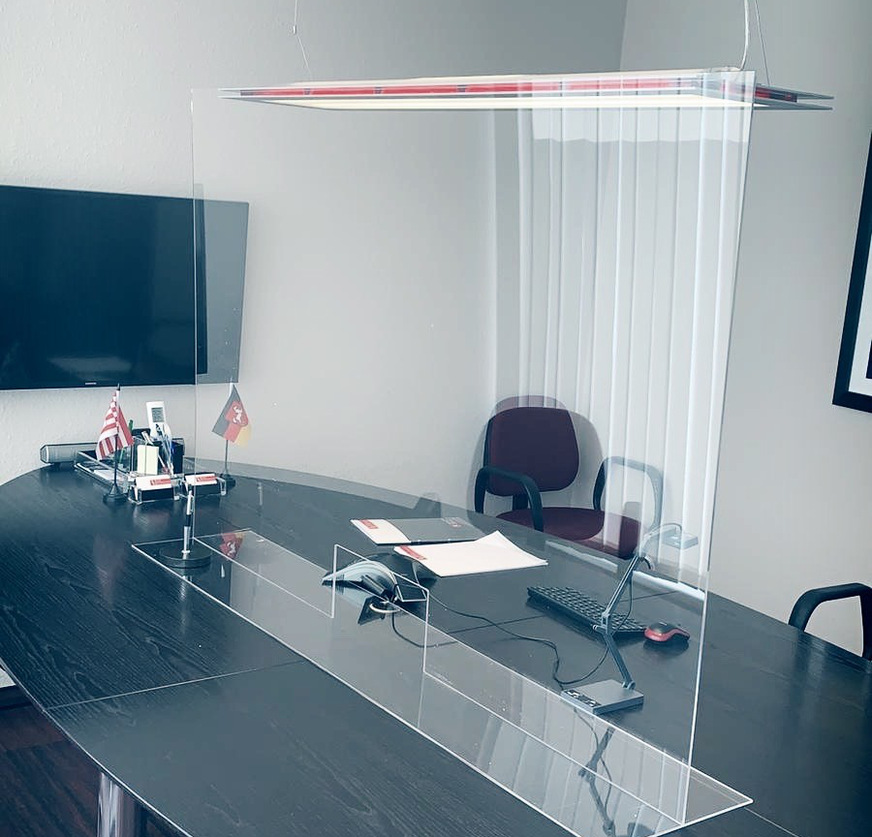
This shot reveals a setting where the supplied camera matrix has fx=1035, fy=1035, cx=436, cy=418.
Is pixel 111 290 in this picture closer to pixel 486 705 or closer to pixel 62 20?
pixel 62 20

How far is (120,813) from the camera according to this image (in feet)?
5.69

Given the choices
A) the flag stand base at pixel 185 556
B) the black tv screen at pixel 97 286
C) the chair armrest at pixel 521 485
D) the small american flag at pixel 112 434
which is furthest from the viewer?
the black tv screen at pixel 97 286

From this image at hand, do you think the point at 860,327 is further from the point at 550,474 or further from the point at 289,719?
the point at 289,719

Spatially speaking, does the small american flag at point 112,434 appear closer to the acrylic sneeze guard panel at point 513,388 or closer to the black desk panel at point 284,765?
the acrylic sneeze guard panel at point 513,388

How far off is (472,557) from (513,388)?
47cm

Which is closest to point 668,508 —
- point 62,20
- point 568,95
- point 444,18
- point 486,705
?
point 486,705

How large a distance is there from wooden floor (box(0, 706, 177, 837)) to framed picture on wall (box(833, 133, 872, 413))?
8.47 feet

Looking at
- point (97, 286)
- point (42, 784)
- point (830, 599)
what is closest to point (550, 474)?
point (830, 599)

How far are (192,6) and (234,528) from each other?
1853 mm

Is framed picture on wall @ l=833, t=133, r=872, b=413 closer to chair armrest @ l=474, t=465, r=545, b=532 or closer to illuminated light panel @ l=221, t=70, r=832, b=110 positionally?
chair armrest @ l=474, t=465, r=545, b=532

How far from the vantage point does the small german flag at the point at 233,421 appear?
2594mm

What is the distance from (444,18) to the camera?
4.00 metres

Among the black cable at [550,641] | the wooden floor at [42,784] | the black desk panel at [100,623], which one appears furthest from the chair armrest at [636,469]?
the wooden floor at [42,784]

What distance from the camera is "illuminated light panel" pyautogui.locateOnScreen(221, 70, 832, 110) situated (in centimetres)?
130
